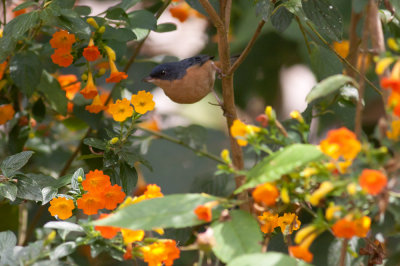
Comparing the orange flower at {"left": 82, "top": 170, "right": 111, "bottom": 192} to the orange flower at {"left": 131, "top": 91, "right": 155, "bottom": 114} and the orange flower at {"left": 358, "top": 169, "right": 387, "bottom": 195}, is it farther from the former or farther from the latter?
the orange flower at {"left": 358, "top": 169, "right": 387, "bottom": 195}

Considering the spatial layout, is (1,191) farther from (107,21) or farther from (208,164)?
(208,164)

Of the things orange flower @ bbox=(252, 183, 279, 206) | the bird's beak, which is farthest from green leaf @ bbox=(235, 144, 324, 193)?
the bird's beak

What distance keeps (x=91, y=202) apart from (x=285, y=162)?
423mm

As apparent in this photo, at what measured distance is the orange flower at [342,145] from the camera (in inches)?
28.3

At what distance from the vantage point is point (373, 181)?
67 centimetres

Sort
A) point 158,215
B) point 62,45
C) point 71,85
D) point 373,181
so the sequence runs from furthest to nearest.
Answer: point 71,85
point 62,45
point 158,215
point 373,181

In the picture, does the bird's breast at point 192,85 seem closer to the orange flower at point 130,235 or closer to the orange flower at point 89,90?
the orange flower at point 89,90

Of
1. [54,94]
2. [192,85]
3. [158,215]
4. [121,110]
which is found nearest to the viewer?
[158,215]

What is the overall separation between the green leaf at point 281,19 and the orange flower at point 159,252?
546 millimetres

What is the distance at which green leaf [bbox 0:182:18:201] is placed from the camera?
41.4 inches

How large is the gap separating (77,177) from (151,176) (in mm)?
972

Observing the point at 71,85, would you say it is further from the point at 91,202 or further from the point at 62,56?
the point at 91,202

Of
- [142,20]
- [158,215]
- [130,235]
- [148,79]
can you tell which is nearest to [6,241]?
[130,235]

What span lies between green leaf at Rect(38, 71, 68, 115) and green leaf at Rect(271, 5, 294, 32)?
60 centimetres
